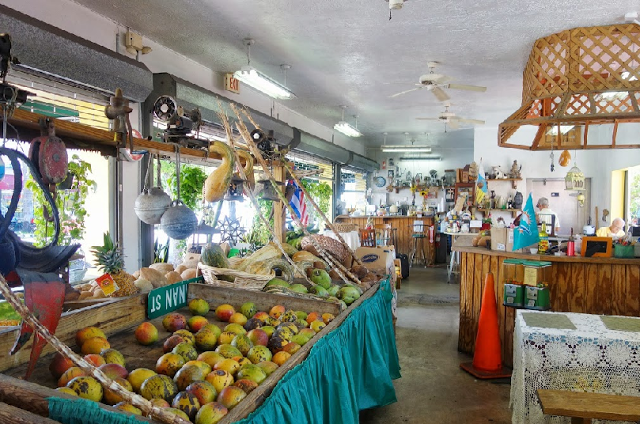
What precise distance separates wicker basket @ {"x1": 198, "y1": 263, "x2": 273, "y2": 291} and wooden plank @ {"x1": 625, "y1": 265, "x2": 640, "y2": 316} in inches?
134

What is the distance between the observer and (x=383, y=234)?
11164 millimetres

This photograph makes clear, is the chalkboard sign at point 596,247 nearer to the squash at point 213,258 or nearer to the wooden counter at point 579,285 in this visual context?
the wooden counter at point 579,285

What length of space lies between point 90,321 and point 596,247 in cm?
426

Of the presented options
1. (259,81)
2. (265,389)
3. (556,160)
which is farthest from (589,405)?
(556,160)

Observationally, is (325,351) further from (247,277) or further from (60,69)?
(60,69)

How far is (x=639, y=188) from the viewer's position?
8.34m

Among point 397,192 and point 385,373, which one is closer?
point 385,373

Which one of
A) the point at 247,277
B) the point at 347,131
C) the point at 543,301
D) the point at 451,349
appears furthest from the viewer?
the point at 347,131

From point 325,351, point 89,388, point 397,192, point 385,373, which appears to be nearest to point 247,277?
point 325,351

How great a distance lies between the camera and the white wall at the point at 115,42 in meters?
3.68

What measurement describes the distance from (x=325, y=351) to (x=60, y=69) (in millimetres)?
3160

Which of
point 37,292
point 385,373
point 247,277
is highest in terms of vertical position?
point 37,292

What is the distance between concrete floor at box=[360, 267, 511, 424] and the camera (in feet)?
11.3

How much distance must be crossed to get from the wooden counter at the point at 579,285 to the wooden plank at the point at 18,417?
13.7 feet
